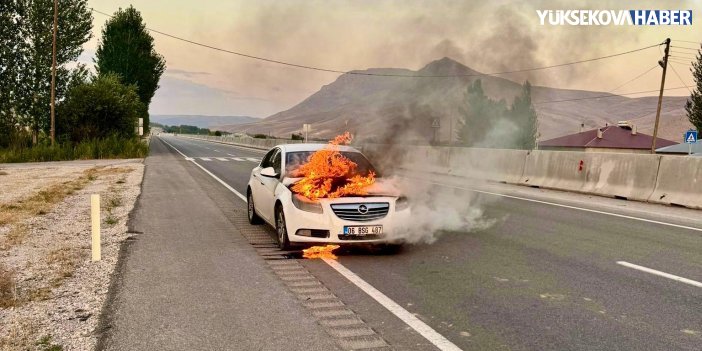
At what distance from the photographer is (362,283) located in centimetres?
529

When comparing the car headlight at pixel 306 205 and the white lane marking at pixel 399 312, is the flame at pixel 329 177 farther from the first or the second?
the white lane marking at pixel 399 312

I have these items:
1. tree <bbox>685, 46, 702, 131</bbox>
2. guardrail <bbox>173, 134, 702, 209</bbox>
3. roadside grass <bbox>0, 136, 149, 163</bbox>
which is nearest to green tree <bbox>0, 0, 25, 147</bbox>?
roadside grass <bbox>0, 136, 149, 163</bbox>

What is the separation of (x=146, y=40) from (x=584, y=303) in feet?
190

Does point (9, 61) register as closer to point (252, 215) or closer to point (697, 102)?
point (252, 215)

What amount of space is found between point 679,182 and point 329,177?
9.78 m

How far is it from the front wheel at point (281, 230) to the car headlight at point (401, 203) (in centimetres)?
148

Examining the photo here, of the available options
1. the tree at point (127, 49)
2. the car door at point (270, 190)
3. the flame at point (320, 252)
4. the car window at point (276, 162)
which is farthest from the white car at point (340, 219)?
the tree at point (127, 49)

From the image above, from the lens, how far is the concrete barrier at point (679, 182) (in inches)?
454

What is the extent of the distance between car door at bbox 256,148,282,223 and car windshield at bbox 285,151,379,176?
17cm

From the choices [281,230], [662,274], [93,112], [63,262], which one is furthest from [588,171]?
[93,112]

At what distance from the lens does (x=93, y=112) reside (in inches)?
1319

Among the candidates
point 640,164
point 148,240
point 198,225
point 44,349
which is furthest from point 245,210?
point 640,164

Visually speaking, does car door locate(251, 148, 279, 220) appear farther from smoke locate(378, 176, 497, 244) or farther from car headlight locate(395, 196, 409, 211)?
car headlight locate(395, 196, 409, 211)

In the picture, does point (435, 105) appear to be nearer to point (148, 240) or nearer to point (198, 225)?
point (198, 225)
